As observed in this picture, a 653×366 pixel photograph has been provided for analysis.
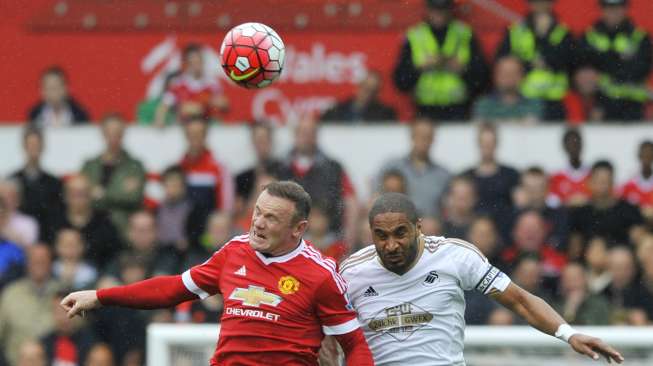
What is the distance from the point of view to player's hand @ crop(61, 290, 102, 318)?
731 centimetres

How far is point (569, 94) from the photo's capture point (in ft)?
42.3

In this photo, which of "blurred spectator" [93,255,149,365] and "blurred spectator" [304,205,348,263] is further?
"blurred spectator" [304,205,348,263]

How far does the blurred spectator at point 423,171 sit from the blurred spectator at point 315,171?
0.36 metres

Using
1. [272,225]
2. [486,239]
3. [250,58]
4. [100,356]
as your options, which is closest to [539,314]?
[272,225]

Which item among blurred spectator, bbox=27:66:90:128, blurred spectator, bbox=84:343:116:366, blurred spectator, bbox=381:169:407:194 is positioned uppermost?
blurred spectator, bbox=27:66:90:128

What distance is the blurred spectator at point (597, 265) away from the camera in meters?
11.1

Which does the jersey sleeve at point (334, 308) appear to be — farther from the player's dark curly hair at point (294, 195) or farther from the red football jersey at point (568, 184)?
the red football jersey at point (568, 184)

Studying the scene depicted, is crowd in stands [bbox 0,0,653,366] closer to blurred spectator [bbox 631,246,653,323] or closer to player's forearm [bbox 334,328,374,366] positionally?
blurred spectator [bbox 631,246,653,323]

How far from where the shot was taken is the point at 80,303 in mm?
7324

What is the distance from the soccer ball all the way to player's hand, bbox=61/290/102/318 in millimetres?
1906

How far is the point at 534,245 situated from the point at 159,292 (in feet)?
15.7

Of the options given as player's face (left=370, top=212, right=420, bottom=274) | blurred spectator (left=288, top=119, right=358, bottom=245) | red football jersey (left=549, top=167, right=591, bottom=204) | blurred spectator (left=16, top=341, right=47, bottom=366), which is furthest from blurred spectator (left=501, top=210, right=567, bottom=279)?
player's face (left=370, top=212, right=420, bottom=274)

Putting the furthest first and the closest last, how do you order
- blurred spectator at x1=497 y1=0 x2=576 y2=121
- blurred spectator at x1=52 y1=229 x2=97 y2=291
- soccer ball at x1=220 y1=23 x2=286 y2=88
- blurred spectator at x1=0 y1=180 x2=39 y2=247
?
blurred spectator at x1=497 y1=0 x2=576 y2=121, blurred spectator at x1=0 y1=180 x2=39 y2=247, blurred spectator at x1=52 y1=229 x2=97 y2=291, soccer ball at x1=220 y1=23 x2=286 y2=88

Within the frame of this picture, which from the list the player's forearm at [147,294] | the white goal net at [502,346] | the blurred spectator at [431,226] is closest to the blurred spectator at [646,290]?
the white goal net at [502,346]
